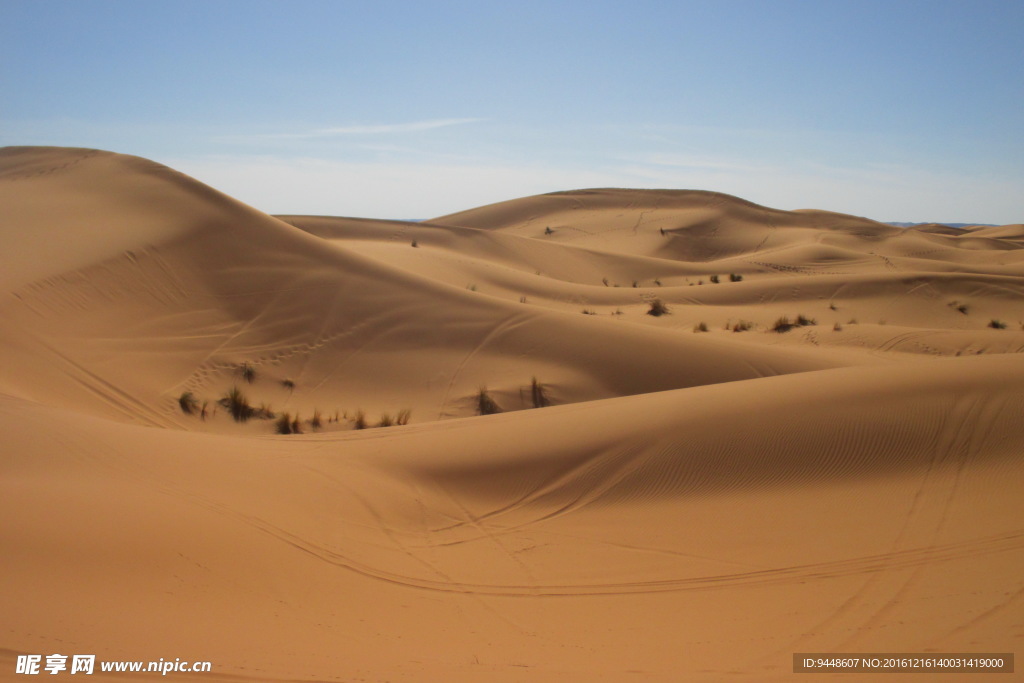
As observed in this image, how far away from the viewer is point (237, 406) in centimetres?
1247

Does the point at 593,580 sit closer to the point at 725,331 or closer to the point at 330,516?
the point at 330,516

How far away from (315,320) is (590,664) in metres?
12.7

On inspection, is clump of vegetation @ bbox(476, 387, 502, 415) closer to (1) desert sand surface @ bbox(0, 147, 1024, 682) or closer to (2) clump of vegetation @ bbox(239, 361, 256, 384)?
(1) desert sand surface @ bbox(0, 147, 1024, 682)

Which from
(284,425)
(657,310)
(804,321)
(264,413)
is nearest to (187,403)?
(264,413)

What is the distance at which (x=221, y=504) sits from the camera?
6672 millimetres

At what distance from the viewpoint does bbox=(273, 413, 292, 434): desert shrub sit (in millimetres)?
11836

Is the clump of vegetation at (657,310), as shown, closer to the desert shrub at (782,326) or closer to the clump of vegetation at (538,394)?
the desert shrub at (782,326)

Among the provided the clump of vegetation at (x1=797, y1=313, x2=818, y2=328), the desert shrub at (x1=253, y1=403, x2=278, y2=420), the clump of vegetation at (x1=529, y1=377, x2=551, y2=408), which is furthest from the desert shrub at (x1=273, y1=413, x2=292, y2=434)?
the clump of vegetation at (x1=797, y1=313, x2=818, y2=328)

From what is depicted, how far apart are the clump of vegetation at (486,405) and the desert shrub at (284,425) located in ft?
10.5

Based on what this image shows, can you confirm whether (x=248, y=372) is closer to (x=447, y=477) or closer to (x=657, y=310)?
(x=447, y=477)

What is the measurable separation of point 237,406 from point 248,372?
153 centimetres

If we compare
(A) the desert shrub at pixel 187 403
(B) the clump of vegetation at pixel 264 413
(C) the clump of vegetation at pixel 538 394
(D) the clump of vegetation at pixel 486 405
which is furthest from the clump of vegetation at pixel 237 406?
(C) the clump of vegetation at pixel 538 394

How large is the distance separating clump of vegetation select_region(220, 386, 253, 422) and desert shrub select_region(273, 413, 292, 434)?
0.63 meters

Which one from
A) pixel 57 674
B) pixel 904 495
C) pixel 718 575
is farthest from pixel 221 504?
pixel 904 495
